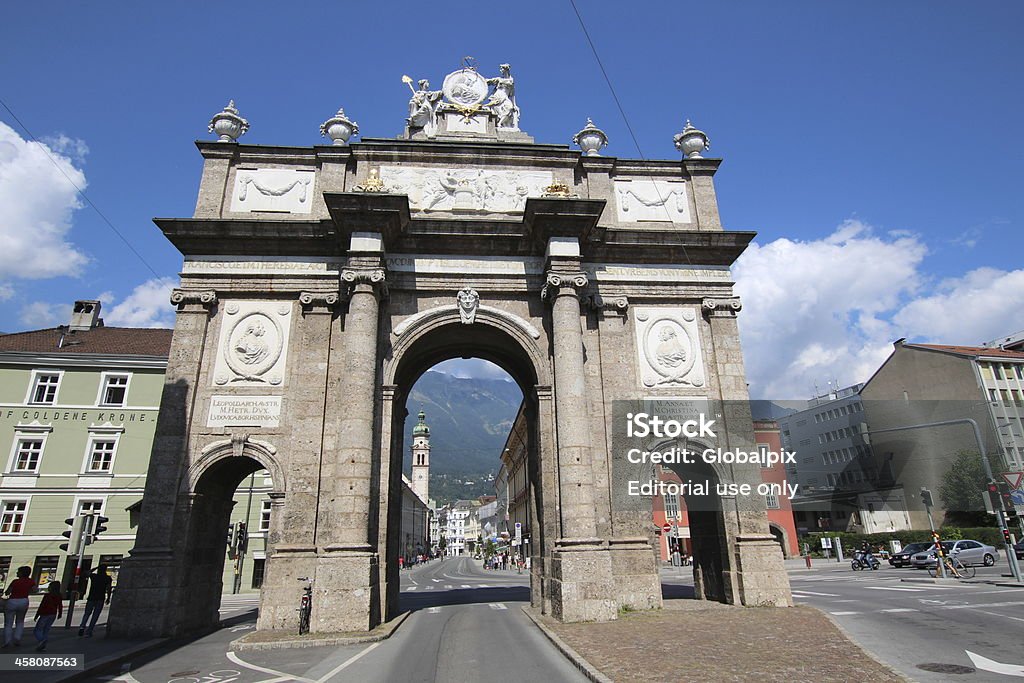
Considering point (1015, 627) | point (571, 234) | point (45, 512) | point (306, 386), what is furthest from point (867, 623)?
point (45, 512)

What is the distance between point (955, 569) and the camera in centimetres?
2694

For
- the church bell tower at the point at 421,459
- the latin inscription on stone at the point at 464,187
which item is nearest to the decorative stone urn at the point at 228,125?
the latin inscription on stone at the point at 464,187

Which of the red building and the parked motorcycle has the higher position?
the red building

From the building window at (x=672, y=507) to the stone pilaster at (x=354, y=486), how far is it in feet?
139

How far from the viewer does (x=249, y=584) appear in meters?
37.6

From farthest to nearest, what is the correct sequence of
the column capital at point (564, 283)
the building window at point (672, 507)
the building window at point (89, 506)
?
the building window at point (672, 507)
the building window at point (89, 506)
the column capital at point (564, 283)

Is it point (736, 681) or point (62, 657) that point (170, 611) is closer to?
point (62, 657)

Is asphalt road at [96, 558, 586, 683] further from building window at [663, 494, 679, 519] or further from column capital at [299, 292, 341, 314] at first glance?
building window at [663, 494, 679, 519]

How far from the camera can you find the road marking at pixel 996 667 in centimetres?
873

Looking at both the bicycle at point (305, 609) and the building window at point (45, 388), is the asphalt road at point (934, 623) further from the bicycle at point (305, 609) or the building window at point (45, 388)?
the building window at point (45, 388)

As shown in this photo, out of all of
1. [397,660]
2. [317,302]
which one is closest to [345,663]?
[397,660]

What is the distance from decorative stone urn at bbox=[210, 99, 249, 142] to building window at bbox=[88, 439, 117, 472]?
2297 centimetres

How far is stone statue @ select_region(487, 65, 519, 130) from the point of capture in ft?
74.5

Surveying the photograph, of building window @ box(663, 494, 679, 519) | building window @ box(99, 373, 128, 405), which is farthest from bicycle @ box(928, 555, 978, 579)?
building window @ box(99, 373, 128, 405)
